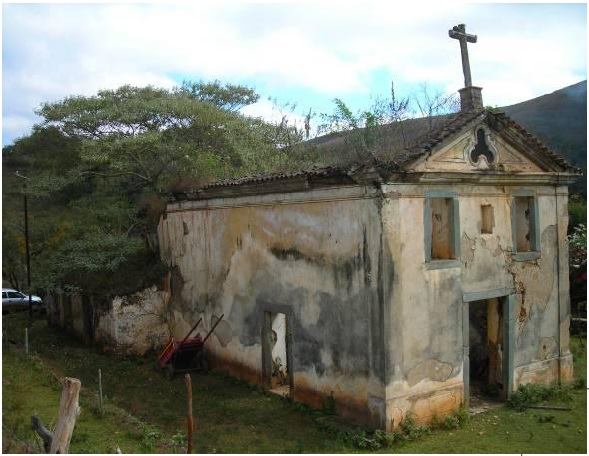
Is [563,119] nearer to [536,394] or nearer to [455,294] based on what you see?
[536,394]

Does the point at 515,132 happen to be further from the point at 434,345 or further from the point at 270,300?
the point at 270,300

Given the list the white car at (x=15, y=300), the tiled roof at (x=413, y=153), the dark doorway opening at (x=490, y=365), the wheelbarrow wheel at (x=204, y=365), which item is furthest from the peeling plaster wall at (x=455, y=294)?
the white car at (x=15, y=300)

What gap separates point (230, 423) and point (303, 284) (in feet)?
9.66

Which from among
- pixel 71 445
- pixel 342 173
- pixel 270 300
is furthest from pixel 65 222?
pixel 342 173

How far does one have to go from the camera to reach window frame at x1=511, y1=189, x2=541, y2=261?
11.7 m

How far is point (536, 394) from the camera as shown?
11.6 m

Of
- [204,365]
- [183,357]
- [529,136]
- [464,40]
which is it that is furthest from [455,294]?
[183,357]

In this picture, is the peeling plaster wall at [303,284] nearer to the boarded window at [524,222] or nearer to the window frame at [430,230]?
the window frame at [430,230]

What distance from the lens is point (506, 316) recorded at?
11586 mm

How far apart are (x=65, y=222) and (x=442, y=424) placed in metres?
14.4

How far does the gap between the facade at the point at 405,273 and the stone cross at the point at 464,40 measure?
0.58m

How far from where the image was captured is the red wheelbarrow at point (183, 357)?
45.0 ft

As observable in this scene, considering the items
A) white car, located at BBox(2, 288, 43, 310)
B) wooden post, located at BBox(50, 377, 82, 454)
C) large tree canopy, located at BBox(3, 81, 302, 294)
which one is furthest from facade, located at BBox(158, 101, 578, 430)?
white car, located at BBox(2, 288, 43, 310)

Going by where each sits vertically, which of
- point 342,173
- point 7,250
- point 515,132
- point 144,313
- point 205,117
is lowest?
point 144,313
